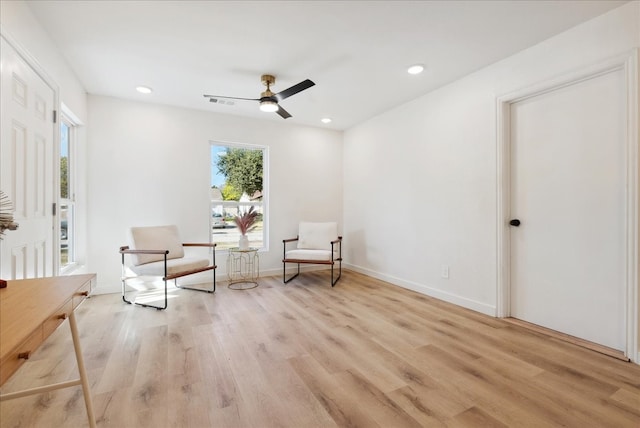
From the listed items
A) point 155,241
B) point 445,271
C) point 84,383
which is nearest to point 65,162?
point 155,241

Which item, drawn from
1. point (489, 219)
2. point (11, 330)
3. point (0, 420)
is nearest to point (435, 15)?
point (489, 219)

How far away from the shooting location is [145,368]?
1977 mm

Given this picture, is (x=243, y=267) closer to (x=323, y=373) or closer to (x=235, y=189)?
(x=235, y=189)

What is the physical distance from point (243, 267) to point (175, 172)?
1700mm

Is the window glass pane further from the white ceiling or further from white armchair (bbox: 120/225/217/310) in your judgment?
white armchair (bbox: 120/225/217/310)

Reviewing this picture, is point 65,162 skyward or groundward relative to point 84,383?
skyward

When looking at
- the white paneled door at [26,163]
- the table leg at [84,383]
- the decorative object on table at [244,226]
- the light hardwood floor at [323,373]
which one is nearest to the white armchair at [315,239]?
the decorative object on table at [244,226]

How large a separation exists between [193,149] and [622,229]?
4.64 m

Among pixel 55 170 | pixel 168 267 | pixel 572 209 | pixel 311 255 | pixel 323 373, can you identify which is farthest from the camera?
pixel 311 255

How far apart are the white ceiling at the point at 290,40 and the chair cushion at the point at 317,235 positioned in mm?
1999

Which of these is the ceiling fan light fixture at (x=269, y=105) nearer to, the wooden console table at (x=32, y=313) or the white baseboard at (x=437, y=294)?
the wooden console table at (x=32, y=313)

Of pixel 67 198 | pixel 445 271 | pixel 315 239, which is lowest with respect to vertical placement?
pixel 445 271

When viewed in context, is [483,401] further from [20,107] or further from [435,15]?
[20,107]

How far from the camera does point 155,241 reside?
3693 millimetres
